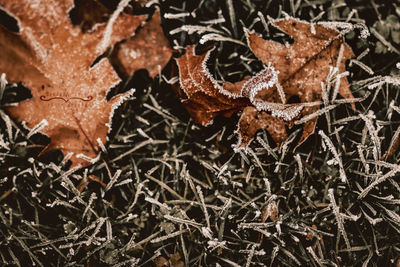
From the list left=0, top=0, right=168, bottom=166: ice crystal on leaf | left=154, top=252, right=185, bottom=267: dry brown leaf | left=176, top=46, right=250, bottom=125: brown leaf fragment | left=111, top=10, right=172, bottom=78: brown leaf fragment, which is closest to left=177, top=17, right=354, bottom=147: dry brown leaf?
left=176, top=46, right=250, bottom=125: brown leaf fragment

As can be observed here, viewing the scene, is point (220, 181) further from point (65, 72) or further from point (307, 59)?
point (65, 72)

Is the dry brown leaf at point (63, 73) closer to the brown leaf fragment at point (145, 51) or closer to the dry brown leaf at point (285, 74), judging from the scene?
the brown leaf fragment at point (145, 51)

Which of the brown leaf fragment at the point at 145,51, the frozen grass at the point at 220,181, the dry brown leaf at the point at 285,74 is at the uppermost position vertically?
the brown leaf fragment at the point at 145,51

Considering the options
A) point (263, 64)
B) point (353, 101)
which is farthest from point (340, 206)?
point (263, 64)

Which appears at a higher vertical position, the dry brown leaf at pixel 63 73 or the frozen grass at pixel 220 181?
the dry brown leaf at pixel 63 73

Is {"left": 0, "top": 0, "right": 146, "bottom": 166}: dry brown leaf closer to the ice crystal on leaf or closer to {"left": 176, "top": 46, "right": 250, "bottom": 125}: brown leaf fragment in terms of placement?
the ice crystal on leaf

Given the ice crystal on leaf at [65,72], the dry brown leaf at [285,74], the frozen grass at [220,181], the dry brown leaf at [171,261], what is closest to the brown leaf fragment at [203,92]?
the dry brown leaf at [285,74]

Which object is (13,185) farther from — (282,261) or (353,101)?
(353,101)
